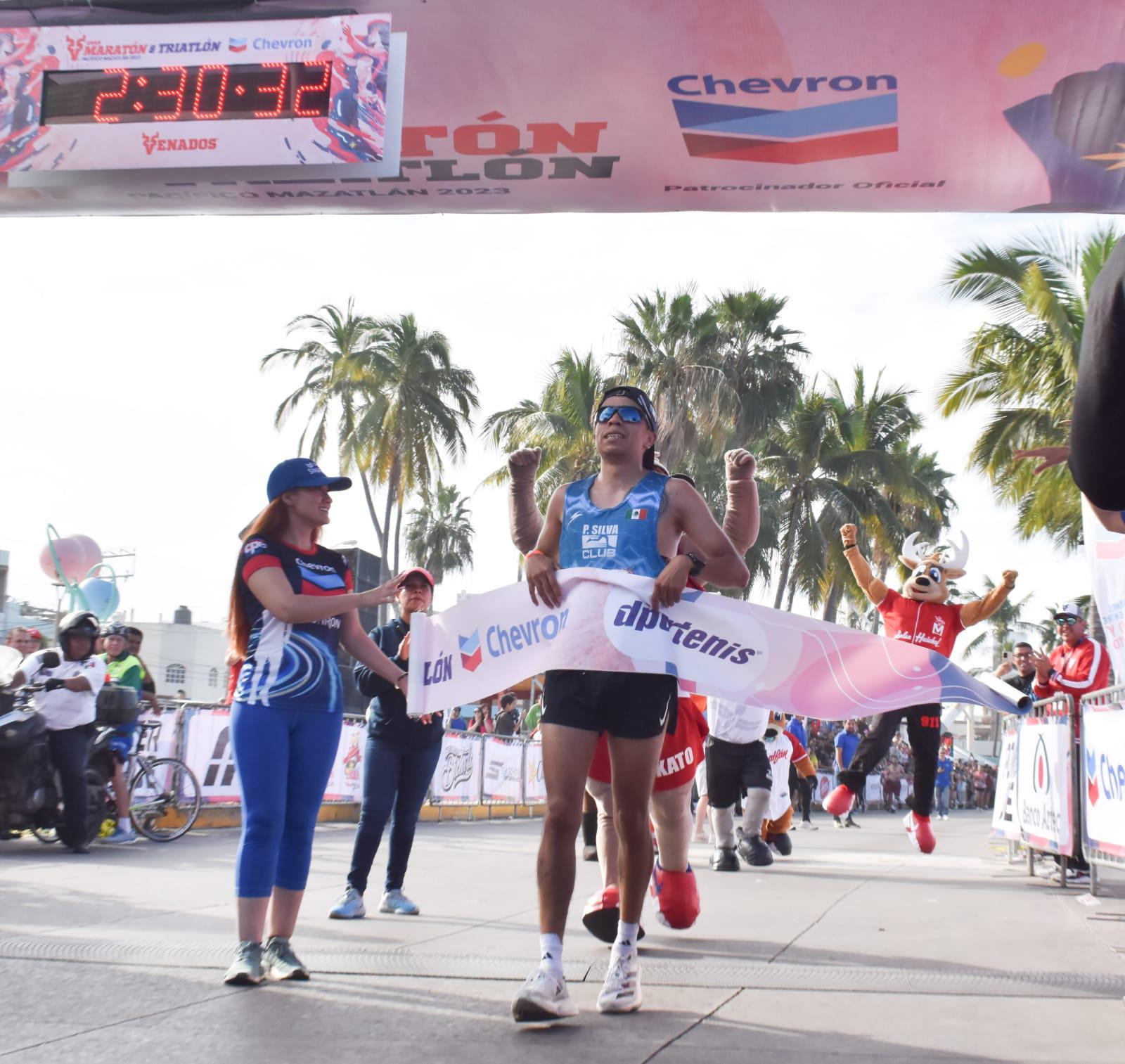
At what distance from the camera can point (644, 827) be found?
3.74 m

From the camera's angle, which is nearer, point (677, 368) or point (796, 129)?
point (796, 129)

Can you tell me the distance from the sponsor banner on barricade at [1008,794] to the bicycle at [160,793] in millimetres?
7249

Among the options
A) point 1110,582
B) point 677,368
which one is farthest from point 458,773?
point 677,368

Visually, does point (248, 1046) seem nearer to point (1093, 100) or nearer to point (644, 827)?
point (644, 827)

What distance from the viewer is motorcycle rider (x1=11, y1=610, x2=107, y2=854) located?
884 cm

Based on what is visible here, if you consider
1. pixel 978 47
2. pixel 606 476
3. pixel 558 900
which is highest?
pixel 978 47

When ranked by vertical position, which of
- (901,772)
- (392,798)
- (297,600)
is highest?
(297,600)

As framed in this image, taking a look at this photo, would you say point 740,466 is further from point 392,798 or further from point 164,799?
point 164,799

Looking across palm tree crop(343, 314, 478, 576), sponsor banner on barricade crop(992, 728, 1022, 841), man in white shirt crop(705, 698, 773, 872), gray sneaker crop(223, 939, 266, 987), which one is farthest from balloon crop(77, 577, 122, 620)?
gray sneaker crop(223, 939, 266, 987)

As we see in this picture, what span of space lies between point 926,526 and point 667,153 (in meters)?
35.7

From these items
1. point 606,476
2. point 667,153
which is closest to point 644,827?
point 606,476

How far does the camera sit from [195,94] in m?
8.69

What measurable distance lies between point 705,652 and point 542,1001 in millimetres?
1251

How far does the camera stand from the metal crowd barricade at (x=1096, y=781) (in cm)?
700
